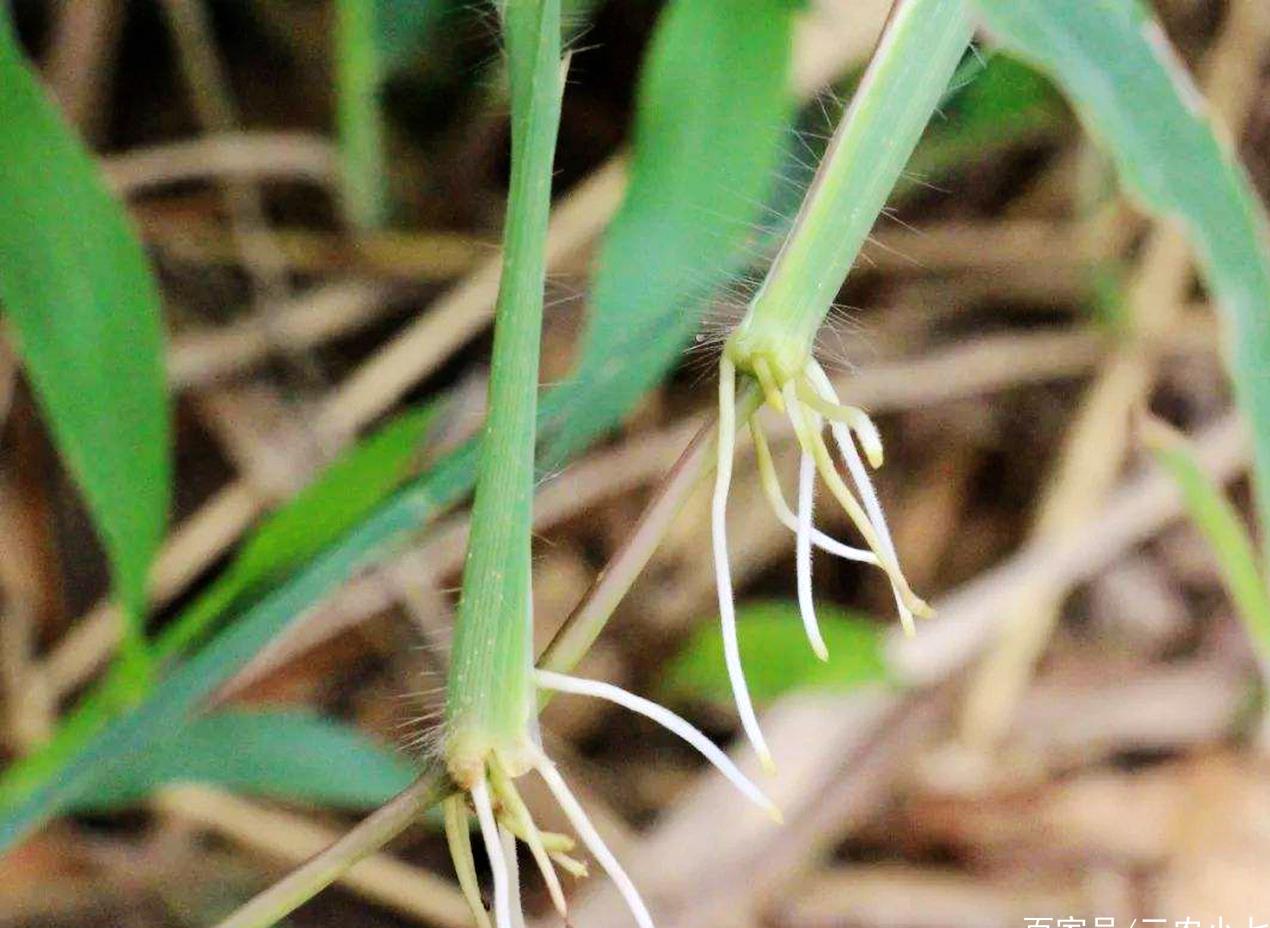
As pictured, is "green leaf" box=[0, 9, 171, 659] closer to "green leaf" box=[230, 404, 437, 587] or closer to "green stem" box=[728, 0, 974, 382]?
"green leaf" box=[230, 404, 437, 587]

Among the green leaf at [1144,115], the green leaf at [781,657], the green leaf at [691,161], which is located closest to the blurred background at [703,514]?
the green leaf at [781,657]

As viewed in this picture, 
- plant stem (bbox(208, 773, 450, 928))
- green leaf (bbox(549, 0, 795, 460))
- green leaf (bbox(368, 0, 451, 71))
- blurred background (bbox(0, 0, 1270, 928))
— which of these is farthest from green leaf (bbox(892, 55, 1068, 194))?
plant stem (bbox(208, 773, 450, 928))

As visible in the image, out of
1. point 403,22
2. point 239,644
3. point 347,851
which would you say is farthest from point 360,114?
point 347,851

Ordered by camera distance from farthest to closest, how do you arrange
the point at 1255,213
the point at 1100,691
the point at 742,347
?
the point at 1100,691, the point at 1255,213, the point at 742,347

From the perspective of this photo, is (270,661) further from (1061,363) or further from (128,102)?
(1061,363)

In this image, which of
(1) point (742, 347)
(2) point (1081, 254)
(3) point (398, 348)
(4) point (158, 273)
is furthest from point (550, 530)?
(1) point (742, 347)

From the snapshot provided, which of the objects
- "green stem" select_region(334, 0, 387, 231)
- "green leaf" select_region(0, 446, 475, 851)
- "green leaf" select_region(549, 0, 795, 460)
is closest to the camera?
"green leaf" select_region(0, 446, 475, 851)

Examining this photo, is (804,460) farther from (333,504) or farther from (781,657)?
(781,657)
